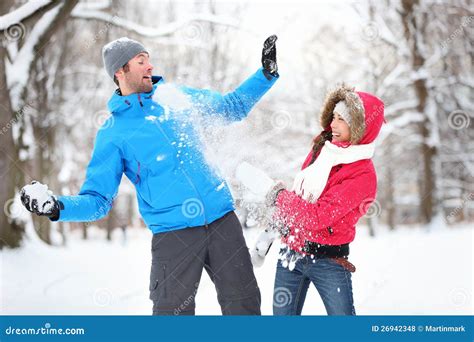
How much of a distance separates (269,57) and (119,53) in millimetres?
687

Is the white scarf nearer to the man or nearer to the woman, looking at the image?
the woman

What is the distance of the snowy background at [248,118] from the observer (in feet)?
14.3

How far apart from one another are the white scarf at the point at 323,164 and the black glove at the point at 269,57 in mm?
446

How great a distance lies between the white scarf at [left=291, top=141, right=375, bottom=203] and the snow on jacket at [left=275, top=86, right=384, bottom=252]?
24 millimetres

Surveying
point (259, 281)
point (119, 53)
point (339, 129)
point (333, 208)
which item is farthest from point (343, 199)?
point (259, 281)

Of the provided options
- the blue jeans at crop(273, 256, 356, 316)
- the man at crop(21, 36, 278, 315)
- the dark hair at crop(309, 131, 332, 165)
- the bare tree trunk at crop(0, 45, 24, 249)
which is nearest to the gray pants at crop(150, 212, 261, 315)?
the man at crop(21, 36, 278, 315)

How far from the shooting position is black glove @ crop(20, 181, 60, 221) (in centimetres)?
208

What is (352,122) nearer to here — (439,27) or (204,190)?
(204,190)

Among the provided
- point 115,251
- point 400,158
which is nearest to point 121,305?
point 115,251

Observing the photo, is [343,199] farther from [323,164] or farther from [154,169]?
[154,169]

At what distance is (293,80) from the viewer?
Answer: 10.9m

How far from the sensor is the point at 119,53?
2434 mm

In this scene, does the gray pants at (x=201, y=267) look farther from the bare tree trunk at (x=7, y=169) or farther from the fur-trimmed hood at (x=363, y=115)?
the bare tree trunk at (x=7, y=169)

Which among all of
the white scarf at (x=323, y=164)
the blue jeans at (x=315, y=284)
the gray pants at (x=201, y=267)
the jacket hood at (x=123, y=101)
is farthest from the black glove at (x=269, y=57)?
the blue jeans at (x=315, y=284)
